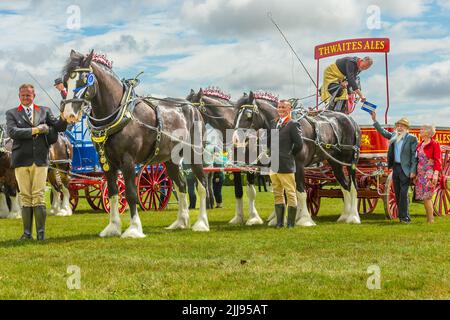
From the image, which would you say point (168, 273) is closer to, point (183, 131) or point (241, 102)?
point (183, 131)

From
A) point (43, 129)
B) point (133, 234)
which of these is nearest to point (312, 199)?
point (133, 234)

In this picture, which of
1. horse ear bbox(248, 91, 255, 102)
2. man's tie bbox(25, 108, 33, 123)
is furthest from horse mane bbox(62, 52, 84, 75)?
horse ear bbox(248, 91, 255, 102)

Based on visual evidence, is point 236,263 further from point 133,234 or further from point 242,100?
point 242,100

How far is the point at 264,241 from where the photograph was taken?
8.87 m

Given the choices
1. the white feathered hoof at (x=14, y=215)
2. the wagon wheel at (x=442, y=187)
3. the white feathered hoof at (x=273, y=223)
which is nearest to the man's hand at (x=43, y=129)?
the white feathered hoof at (x=273, y=223)

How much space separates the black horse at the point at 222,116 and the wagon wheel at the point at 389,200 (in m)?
2.57

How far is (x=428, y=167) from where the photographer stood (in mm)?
11625

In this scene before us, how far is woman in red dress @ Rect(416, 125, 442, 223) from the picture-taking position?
11531 mm

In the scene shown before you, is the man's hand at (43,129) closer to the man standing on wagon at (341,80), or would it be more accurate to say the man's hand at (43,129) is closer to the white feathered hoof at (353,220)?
the white feathered hoof at (353,220)

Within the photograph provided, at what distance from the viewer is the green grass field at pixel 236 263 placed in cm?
560

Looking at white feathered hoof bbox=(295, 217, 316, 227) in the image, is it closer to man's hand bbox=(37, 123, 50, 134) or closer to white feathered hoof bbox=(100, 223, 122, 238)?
white feathered hoof bbox=(100, 223, 122, 238)

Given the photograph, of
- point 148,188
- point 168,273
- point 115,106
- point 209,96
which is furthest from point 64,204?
point 168,273

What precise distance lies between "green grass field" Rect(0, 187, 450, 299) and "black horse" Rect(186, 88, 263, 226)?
1.28m

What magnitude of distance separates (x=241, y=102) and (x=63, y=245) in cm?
451
